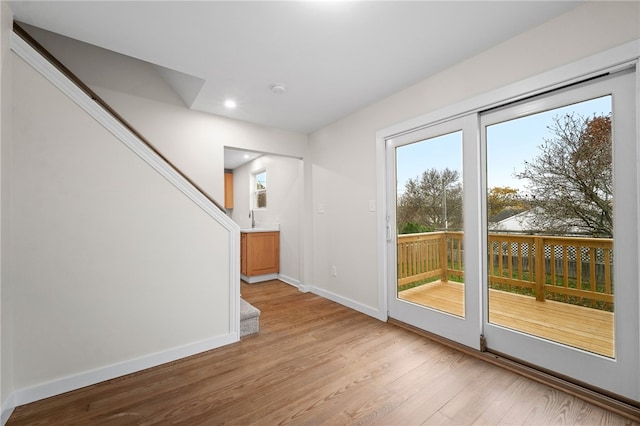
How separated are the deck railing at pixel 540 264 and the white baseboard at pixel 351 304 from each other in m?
0.68

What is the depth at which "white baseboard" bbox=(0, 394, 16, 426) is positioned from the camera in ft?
4.94

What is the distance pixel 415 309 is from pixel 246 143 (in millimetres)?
2823

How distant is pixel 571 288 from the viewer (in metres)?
1.84

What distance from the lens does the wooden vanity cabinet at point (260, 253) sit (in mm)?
4656

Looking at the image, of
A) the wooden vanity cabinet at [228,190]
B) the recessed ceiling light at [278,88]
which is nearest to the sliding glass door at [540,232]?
the recessed ceiling light at [278,88]

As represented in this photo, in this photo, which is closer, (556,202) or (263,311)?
(556,202)

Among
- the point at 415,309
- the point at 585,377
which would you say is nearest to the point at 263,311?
the point at 415,309

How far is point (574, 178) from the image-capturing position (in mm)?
1817

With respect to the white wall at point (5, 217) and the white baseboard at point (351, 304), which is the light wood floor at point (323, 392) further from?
the white baseboard at point (351, 304)

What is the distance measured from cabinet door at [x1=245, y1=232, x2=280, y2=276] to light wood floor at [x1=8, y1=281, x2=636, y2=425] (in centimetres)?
226

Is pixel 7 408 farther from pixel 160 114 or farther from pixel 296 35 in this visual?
pixel 296 35

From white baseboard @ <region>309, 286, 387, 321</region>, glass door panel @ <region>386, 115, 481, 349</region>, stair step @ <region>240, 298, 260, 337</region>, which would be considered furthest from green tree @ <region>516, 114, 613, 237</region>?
stair step @ <region>240, 298, 260, 337</region>

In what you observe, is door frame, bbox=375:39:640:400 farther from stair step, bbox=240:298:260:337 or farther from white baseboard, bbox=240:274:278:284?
white baseboard, bbox=240:274:278:284

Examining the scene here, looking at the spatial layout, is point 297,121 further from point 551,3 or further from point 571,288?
point 571,288
